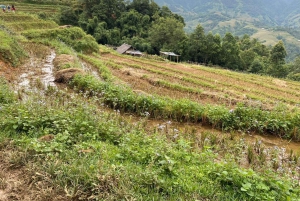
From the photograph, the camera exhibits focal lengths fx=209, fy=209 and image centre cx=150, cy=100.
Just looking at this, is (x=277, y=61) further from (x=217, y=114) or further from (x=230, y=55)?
(x=217, y=114)

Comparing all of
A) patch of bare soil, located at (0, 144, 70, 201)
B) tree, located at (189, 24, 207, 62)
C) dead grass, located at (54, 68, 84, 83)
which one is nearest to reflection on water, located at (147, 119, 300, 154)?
patch of bare soil, located at (0, 144, 70, 201)

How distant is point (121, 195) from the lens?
312 cm

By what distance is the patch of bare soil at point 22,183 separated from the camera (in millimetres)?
3157

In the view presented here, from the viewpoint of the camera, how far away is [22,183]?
3383 millimetres

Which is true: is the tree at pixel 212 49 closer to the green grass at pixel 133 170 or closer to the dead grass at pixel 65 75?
the dead grass at pixel 65 75

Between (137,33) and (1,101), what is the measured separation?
53.9 m

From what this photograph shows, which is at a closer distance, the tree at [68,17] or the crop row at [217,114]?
the crop row at [217,114]

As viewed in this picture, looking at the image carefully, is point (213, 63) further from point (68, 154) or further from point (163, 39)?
point (68, 154)

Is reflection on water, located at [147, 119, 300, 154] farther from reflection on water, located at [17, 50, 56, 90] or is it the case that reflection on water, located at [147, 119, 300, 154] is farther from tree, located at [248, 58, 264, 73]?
tree, located at [248, 58, 264, 73]

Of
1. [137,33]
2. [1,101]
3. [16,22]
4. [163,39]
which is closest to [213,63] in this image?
[163,39]

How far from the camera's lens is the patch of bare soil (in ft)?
10.4

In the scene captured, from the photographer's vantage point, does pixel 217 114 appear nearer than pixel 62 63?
Yes

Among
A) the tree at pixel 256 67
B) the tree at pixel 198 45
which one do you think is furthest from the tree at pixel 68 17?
the tree at pixel 256 67

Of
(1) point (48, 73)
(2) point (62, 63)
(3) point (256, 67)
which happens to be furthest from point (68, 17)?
(1) point (48, 73)
